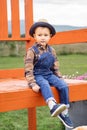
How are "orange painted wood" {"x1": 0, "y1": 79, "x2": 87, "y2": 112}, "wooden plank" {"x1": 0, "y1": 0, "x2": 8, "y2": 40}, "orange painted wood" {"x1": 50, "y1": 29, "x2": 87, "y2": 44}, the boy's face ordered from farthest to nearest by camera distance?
"wooden plank" {"x1": 0, "y1": 0, "x2": 8, "y2": 40} < "orange painted wood" {"x1": 50, "y1": 29, "x2": 87, "y2": 44} < the boy's face < "orange painted wood" {"x1": 0, "y1": 79, "x2": 87, "y2": 112}

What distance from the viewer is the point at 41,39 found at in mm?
2441

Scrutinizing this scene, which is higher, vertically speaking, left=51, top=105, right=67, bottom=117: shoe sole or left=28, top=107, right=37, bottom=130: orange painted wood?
left=51, top=105, right=67, bottom=117: shoe sole

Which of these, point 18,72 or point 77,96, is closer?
point 77,96

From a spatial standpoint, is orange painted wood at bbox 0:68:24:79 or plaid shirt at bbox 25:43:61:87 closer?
plaid shirt at bbox 25:43:61:87

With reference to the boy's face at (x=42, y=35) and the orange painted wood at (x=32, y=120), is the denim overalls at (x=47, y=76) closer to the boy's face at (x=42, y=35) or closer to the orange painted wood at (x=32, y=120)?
the boy's face at (x=42, y=35)

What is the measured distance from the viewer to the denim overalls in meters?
2.30

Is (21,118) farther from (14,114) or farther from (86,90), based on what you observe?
(86,90)

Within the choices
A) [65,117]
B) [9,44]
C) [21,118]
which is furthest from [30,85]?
[9,44]

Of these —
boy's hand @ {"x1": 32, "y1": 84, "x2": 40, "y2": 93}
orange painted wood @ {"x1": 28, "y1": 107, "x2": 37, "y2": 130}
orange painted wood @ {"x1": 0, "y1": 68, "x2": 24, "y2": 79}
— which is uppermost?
boy's hand @ {"x1": 32, "y1": 84, "x2": 40, "y2": 93}

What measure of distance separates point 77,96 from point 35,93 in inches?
10.7

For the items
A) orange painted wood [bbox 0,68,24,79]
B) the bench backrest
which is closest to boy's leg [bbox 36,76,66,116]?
the bench backrest

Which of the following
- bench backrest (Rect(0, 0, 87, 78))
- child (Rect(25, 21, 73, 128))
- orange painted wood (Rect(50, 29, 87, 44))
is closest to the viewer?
child (Rect(25, 21, 73, 128))

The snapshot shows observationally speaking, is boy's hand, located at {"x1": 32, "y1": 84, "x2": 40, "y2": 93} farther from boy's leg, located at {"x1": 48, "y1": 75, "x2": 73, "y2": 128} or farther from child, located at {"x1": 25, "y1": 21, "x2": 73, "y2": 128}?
boy's leg, located at {"x1": 48, "y1": 75, "x2": 73, "y2": 128}

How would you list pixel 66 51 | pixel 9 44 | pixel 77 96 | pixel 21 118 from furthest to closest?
pixel 66 51, pixel 9 44, pixel 21 118, pixel 77 96
